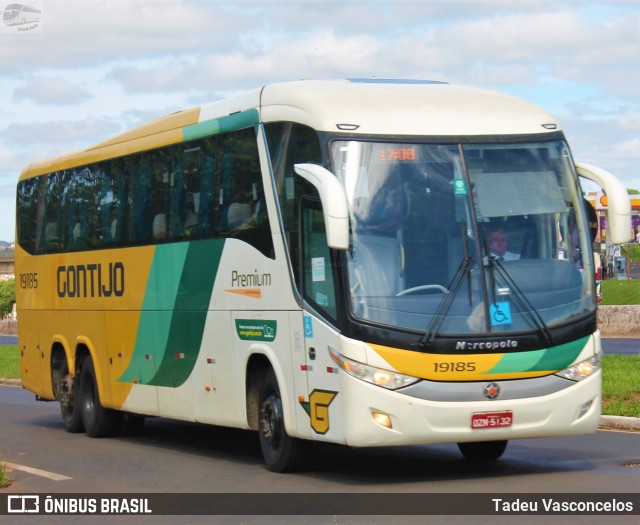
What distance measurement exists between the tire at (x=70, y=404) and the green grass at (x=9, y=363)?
489 inches

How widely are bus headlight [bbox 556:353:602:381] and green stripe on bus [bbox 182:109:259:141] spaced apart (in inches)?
162

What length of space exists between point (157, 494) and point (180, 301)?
4.15m

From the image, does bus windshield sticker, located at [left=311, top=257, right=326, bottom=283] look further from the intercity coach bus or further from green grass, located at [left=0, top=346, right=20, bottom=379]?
green grass, located at [left=0, top=346, right=20, bottom=379]

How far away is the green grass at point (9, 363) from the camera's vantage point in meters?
32.3

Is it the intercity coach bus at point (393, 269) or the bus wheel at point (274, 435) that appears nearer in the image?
the intercity coach bus at point (393, 269)

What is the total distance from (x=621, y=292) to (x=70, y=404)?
1065 inches

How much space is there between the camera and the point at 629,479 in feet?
37.4

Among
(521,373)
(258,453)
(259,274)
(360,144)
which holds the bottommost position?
(258,453)

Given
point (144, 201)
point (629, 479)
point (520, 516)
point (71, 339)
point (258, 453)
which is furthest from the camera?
point (71, 339)

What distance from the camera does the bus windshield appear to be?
11.5 m

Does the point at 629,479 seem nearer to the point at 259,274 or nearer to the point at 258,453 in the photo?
the point at 259,274

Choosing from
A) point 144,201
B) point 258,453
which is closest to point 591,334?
point 258,453

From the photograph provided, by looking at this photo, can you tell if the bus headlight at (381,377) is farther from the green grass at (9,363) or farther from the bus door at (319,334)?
the green grass at (9,363)

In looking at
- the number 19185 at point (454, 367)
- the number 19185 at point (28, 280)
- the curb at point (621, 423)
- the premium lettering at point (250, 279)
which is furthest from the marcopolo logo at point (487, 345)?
the number 19185 at point (28, 280)
